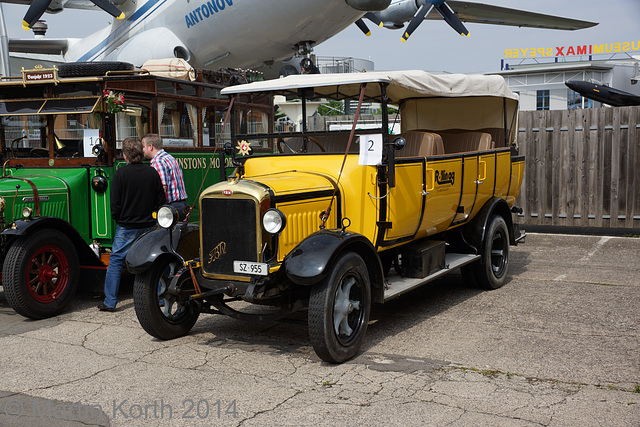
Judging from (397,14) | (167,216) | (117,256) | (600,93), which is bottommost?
Result: (117,256)

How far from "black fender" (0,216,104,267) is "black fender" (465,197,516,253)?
442 cm

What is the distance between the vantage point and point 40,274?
670cm

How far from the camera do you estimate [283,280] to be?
5.21m

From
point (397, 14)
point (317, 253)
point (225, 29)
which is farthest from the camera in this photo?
point (397, 14)

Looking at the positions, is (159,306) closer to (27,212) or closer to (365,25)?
(27,212)

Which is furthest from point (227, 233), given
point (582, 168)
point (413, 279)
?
point (582, 168)

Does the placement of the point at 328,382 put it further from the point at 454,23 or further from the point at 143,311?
the point at 454,23

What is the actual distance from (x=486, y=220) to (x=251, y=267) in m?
3.59

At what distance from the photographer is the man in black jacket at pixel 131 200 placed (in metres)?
6.65

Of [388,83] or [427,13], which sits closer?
[388,83]

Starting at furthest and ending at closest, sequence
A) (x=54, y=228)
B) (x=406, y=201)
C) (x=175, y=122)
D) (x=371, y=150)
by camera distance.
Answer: (x=175, y=122)
(x=54, y=228)
(x=406, y=201)
(x=371, y=150)

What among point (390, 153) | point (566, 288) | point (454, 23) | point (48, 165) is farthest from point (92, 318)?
point (454, 23)

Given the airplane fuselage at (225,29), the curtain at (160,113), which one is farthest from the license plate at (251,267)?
the airplane fuselage at (225,29)

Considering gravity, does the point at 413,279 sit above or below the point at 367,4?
below
